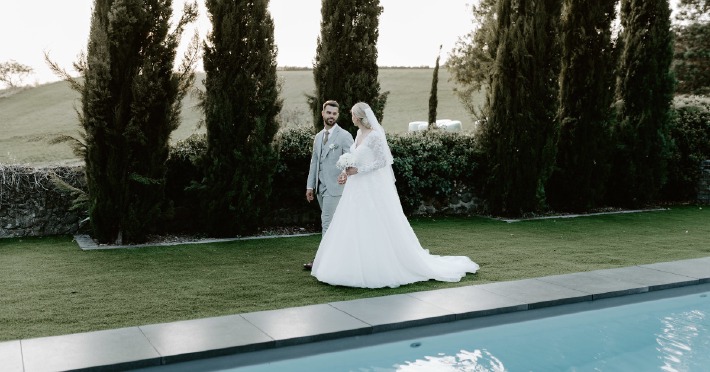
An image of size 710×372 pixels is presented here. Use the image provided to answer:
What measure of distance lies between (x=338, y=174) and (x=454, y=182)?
542 cm

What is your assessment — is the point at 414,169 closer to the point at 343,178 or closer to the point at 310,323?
the point at 343,178

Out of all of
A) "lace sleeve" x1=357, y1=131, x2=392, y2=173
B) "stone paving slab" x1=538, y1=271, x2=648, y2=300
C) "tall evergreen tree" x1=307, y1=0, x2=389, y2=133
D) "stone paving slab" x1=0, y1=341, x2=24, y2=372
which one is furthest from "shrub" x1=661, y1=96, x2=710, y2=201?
"stone paving slab" x1=0, y1=341, x2=24, y2=372

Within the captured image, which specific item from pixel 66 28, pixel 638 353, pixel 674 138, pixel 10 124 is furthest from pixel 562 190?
pixel 10 124

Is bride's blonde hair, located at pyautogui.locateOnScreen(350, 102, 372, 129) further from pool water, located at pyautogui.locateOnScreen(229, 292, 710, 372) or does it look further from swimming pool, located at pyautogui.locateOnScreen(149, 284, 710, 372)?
pool water, located at pyautogui.locateOnScreen(229, 292, 710, 372)

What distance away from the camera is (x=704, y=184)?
580 inches

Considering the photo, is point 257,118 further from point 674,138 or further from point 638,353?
point 674,138

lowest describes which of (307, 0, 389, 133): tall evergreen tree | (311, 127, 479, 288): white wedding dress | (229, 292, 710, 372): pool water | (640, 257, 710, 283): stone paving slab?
(229, 292, 710, 372): pool water

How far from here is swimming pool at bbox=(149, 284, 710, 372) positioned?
4.53 metres

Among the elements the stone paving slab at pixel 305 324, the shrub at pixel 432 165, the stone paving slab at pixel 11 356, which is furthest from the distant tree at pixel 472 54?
the stone paving slab at pixel 11 356

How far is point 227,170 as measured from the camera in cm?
950

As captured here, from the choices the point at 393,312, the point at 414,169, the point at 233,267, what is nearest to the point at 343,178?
the point at 233,267

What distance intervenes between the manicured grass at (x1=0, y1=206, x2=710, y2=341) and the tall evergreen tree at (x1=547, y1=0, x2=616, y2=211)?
1.77 meters

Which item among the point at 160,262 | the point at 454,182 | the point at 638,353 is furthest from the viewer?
the point at 454,182

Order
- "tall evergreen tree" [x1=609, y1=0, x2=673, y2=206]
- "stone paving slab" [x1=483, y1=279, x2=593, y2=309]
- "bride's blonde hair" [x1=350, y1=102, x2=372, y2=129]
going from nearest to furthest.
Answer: "stone paving slab" [x1=483, y1=279, x2=593, y2=309], "bride's blonde hair" [x1=350, y1=102, x2=372, y2=129], "tall evergreen tree" [x1=609, y1=0, x2=673, y2=206]
